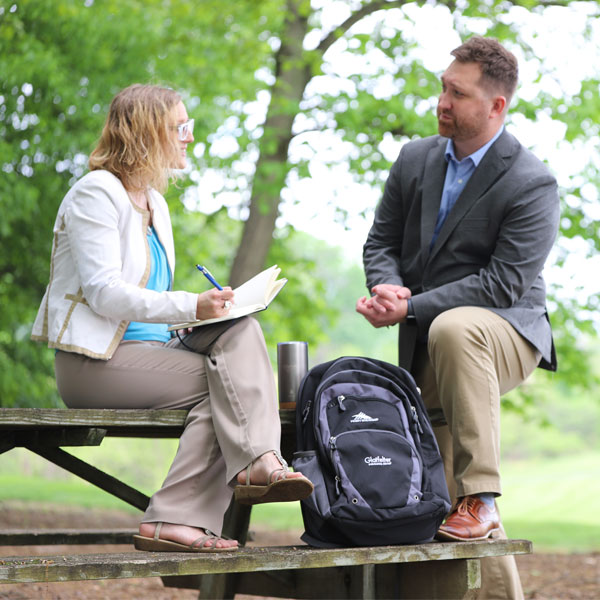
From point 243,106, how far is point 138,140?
8.47m

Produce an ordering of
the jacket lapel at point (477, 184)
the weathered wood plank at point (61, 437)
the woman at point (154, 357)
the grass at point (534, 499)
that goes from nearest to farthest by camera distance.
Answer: the woman at point (154, 357), the weathered wood plank at point (61, 437), the jacket lapel at point (477, 184), the grass at point (534, 499)

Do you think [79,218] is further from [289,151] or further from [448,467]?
[289,151]

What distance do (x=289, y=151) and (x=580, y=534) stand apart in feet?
22.0

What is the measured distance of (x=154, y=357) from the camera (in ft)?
10.1

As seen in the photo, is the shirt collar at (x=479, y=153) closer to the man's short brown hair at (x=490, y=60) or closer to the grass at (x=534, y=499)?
the man's short brown hair at (x=490, y=60)

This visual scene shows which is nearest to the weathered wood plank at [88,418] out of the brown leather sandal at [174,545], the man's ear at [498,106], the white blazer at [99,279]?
the white blazer at [99,279]

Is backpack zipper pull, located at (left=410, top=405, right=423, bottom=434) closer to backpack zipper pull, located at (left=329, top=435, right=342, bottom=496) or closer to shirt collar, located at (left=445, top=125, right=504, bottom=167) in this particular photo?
backpack zipper pull, located at (left=329, top=435, right=342, bottom=496)

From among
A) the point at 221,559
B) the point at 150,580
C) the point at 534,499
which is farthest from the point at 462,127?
the point at 534,499

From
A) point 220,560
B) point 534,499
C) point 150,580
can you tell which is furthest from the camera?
point 534,499

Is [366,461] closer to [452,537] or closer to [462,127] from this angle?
[452,537]

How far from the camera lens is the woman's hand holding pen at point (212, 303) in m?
2.97

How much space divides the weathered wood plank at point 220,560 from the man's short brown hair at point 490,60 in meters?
1.94

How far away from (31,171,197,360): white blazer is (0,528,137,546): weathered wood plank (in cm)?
161

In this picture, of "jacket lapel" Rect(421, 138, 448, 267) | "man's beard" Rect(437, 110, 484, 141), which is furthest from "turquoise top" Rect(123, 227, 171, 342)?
"man's beard" Rect(437, 110, 484, 141)
